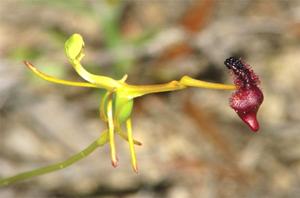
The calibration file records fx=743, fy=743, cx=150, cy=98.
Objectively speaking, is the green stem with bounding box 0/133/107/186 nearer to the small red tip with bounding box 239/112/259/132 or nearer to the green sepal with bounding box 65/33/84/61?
the green sepal with bounding box 65/33/84/61

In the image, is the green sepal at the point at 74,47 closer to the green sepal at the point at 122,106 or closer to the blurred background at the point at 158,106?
the green sepal at the point at 122,106

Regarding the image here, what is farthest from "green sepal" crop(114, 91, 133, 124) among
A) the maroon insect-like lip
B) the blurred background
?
the blurred background

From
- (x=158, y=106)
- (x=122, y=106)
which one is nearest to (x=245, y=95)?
(x=122, y=106)

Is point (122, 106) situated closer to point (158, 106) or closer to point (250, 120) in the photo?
point (250, 120)

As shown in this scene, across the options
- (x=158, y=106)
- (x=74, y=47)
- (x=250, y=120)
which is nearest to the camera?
(x=250, y=120)

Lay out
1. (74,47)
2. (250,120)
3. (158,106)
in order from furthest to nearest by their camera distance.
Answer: (158,106) < (74,47) < (250,120)

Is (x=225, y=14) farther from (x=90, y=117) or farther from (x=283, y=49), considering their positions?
(x=90, y=117)
